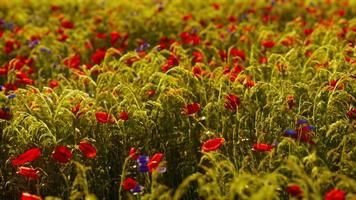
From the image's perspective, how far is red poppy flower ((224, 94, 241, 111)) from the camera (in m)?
2.75

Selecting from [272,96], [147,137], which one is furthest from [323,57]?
[147,137]

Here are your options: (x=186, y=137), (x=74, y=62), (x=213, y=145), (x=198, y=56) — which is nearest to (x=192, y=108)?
(x=186, y=137)

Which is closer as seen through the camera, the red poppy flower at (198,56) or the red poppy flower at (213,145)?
the red poppy flower at (213,145)

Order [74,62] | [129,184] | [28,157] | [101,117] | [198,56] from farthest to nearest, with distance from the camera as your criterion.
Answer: [74,62], [198,56], [101,117], [28,157], [129,184]

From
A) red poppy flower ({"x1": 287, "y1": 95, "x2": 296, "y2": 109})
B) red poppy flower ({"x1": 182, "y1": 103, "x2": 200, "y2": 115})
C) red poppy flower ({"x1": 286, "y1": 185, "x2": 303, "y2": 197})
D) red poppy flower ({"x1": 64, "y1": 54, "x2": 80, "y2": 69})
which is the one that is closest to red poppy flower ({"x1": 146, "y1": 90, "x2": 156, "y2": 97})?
red poppy flower ({"x1": 182, "y1": 103, "x2": 200, "y2": 115})

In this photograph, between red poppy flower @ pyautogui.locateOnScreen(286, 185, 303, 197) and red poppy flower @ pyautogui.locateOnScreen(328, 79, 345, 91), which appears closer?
red poppy flower @ pyautogui.locateOnScreen(286, 185, 303, 197)

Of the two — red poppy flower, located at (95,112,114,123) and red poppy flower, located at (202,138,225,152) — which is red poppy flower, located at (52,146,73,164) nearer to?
red poppy flower, located at (95,112,114,123)

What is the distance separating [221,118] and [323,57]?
1.16 metres

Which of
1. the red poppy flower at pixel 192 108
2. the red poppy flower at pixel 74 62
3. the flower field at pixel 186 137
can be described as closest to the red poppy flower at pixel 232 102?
the flower field at pixel 186 137

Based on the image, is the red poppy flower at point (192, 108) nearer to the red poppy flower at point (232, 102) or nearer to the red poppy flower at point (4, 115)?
the red poppy flower at point (232, 102)

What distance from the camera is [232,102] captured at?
275 cm

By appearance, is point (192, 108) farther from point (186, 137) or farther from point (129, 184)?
point (129, 184)

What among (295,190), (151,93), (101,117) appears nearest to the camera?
(295,190)

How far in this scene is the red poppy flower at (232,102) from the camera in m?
2.75
